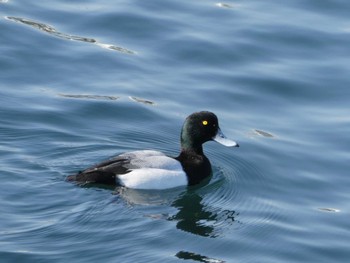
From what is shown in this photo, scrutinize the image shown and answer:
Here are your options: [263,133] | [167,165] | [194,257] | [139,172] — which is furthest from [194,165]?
[194,257]

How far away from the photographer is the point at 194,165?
50.5 ft

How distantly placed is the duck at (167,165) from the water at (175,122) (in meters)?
0.19

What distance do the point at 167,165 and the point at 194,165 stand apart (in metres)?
0.41

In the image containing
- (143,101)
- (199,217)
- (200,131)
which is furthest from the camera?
(143,101)

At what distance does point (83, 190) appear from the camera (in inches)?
571

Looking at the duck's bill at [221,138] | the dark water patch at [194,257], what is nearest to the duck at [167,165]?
the duck's bill at [221,138]

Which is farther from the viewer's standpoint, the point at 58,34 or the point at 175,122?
the point at 58,34

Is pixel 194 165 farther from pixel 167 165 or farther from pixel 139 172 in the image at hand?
pixel 139 172

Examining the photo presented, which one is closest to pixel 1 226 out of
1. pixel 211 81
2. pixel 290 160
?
pixel 290 160

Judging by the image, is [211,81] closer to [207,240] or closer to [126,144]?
[126,144]

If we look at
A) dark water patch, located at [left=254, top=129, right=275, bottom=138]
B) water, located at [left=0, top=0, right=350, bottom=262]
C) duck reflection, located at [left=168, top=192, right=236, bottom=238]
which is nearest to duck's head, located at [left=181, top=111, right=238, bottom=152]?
water, located at [left=0, top=0, right=350, bottom=262]

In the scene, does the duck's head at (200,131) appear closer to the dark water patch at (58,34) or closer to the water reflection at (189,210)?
the water reflection at (189,210)

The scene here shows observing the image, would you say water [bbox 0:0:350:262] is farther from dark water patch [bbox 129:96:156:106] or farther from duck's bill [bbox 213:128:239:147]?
duck's bill [bbox 213:128:239:147]

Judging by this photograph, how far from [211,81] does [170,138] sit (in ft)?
6.22
